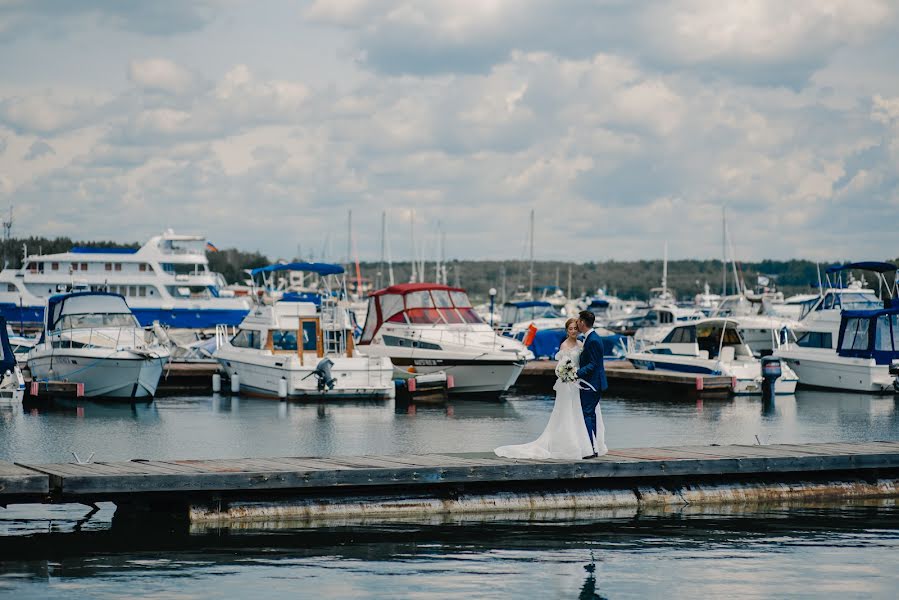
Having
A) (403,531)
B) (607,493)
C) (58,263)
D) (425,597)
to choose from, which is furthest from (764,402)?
(58,263)

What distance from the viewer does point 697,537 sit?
627 inches

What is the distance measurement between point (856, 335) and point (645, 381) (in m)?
7.17

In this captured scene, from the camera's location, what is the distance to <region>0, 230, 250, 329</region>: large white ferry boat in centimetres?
7038

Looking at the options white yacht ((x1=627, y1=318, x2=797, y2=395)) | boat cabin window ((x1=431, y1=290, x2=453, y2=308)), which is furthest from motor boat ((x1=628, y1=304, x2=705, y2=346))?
boat cabin window ((x1=431, y1=290, x2=453, y2=308))

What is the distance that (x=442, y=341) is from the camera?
→ 38750 millimetres

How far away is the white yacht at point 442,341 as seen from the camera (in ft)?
125

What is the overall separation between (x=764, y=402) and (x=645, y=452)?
69.0ft

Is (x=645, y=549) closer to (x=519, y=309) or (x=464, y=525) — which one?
(x=464, y=525)

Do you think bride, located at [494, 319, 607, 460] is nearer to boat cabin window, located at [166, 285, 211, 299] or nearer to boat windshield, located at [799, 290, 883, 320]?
boat windshield, located at [799, 290, 883, 320]

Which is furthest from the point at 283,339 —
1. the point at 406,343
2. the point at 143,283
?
the point at 143,283

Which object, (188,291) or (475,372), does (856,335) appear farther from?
(188,291)

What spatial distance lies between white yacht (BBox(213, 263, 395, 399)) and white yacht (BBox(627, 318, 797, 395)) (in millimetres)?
10918

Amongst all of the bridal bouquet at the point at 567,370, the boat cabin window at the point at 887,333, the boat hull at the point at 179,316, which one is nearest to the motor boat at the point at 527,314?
the boat hull at the point at 179,316

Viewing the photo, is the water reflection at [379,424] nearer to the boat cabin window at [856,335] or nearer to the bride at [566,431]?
the boat cabin window at [856,335]
